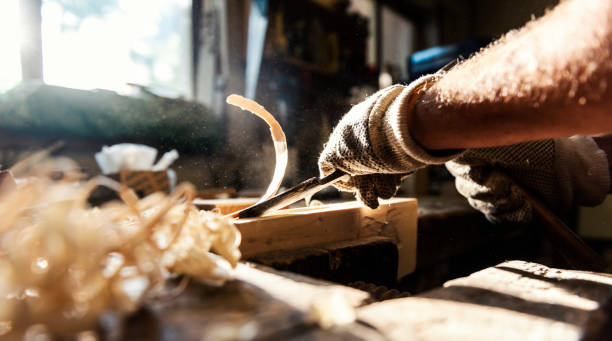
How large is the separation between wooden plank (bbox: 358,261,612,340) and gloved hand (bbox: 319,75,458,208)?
279mm

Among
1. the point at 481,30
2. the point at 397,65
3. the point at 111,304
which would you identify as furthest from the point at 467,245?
the point at 481,30

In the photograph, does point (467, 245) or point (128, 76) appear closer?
point (467, 245)

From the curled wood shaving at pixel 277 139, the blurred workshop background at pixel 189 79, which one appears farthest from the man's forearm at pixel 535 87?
the blurred workshop background at pixel 189 79

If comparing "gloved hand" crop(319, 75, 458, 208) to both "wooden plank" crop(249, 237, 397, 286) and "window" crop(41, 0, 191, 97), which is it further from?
"window" crop(41, 0, 191, 97)

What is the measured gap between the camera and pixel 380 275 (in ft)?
3.32

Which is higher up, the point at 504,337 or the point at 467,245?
the point at 504,337

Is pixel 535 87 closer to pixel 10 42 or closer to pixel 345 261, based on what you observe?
pixel 345 261

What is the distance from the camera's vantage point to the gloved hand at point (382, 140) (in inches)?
30.0

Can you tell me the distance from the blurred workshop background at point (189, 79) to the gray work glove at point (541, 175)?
0.67m

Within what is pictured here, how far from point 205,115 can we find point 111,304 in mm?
2413

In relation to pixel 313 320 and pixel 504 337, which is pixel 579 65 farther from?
pixel 313 320

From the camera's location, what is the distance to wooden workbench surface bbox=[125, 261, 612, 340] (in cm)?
39

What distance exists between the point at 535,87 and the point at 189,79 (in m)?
2.91

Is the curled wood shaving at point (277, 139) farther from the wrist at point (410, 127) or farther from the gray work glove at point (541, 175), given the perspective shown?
the gray work glove at point (541, 175)
